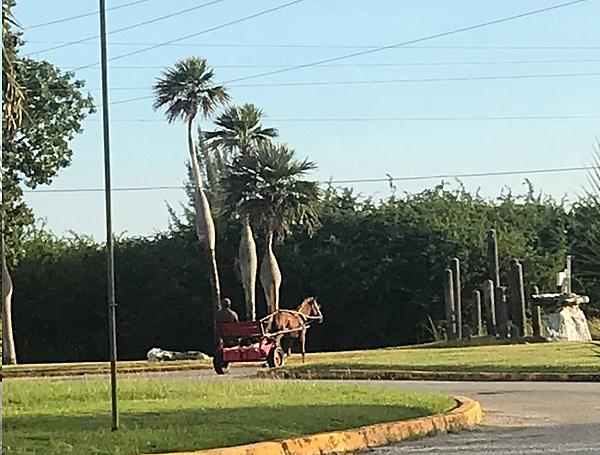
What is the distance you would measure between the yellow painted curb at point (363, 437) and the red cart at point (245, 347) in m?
12.3

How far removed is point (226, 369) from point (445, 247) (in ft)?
59.7

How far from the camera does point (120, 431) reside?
11.8 meters

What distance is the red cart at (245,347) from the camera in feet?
88.8

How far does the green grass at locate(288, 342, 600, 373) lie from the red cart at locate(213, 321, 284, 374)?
2.00ft

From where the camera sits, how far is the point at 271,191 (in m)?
40.3

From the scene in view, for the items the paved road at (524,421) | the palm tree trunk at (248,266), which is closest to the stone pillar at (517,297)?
the palm tree trunk at (248,266)

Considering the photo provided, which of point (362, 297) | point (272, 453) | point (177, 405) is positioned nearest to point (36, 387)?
point (177, 405)

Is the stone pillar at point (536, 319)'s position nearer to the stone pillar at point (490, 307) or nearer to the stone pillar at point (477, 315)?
the stone pillar at point (490, 307)

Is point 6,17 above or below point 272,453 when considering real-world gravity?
above

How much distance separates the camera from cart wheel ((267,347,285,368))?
27734 mm

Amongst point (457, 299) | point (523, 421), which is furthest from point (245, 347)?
point (457, 299)

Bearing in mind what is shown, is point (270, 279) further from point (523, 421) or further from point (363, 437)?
point (363, 437)

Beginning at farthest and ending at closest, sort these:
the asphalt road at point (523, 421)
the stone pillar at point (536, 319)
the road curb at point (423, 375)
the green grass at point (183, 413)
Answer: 1. the stone pillar at point (536, 319)
2. the road curb at point (423, 375)
3. the asphalt road at point (523, 421)
4. the green grass at point (183, 413)

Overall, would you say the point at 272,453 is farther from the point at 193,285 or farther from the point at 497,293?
the point at 193,285
